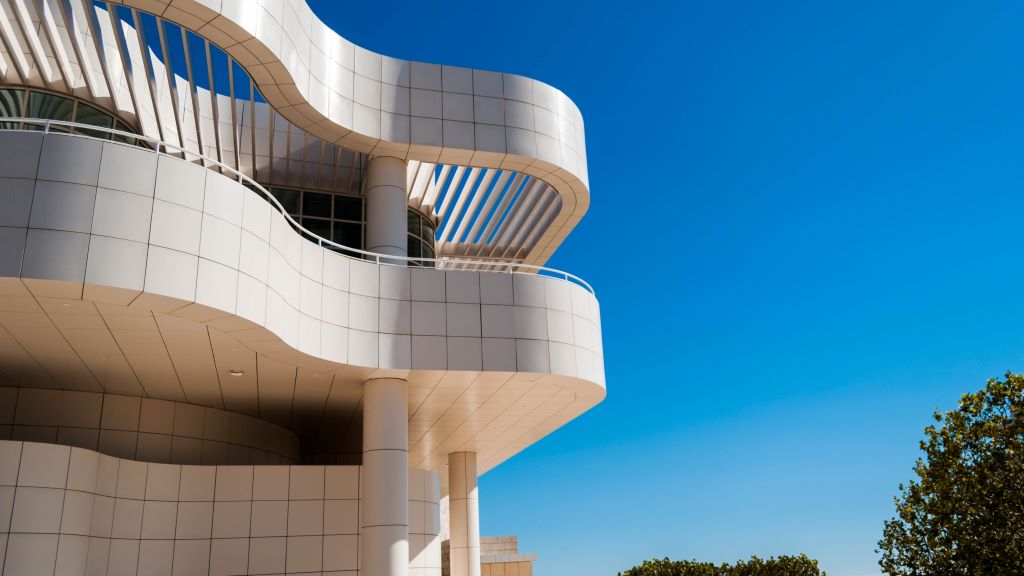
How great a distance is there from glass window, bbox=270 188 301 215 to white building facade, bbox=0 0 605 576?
0.10m

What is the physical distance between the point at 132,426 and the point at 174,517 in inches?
150

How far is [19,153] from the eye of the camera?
15.0m

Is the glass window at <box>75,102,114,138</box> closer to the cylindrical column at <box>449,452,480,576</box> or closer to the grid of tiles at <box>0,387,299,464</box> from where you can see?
the grid of tiles at <box>0,387,299,464</box>

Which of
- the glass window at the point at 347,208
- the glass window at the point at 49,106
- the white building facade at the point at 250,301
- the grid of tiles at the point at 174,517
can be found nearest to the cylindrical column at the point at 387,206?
the white building facade at the point at 250,301

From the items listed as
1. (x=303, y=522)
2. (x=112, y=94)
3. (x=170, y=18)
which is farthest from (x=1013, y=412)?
(x=112, y=94)

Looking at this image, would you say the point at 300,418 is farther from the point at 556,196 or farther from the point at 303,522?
the point at 556,196

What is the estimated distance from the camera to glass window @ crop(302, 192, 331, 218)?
2738 cm

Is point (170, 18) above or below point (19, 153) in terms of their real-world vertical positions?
above

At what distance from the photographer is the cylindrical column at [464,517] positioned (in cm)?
2938

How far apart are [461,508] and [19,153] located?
20.2 m

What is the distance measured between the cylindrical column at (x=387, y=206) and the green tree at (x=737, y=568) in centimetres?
2240

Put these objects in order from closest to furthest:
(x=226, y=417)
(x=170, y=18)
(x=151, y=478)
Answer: (x=170, y=18), (x=151, y=478), (x=226, y=417)

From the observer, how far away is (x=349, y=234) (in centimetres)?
2738

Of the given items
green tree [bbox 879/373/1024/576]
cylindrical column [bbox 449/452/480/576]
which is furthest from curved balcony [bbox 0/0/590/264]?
green tree [bbox 879/373/1024/576]
